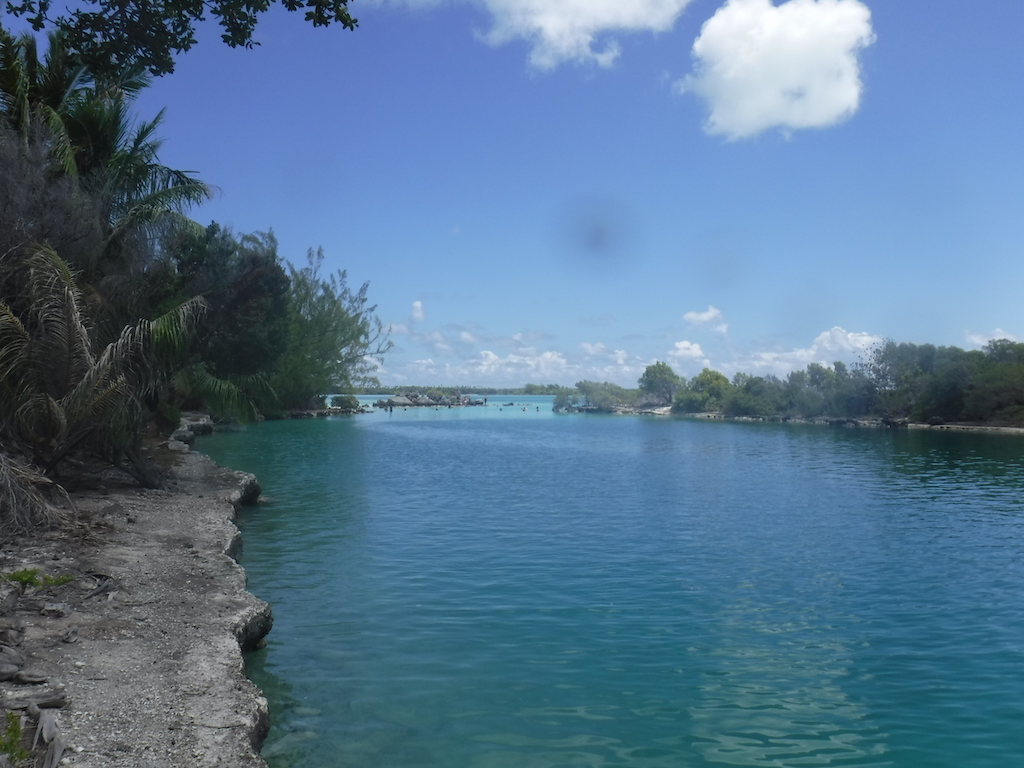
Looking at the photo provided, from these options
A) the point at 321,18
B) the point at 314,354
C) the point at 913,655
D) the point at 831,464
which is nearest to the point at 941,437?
the point at 831,464

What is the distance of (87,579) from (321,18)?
268 inches

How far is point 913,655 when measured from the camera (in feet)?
32.1

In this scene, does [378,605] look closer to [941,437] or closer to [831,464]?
[831,464]

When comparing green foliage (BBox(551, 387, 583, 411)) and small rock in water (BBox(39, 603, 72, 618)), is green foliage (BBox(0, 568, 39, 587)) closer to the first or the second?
small rock in water (BBox(39, 603, 72, 618))

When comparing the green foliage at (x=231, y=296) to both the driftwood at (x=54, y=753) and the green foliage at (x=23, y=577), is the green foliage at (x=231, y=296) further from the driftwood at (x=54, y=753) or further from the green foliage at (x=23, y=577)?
the driftwood at (x=54, y=753)

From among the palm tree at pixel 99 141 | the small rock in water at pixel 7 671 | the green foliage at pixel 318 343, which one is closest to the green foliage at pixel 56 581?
the small rock in water at pixel 7 671

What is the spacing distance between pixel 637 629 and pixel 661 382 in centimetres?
15962

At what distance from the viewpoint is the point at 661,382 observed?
168 m

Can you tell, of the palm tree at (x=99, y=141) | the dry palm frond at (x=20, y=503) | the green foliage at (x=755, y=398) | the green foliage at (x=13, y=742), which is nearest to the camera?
the green foliage at (x=13, y=742)

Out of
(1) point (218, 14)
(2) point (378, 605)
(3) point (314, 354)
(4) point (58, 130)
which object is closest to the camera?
(1) point (218, 14)

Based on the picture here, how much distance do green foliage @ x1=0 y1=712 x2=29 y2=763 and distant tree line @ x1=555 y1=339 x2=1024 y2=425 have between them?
78.0 m

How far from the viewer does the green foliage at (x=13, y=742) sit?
4.79 m

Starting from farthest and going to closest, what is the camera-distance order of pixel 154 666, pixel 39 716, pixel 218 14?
pixel 218 14 → pixel 154 666 → pixel 39 716

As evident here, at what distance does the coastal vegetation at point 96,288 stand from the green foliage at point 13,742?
661cm
